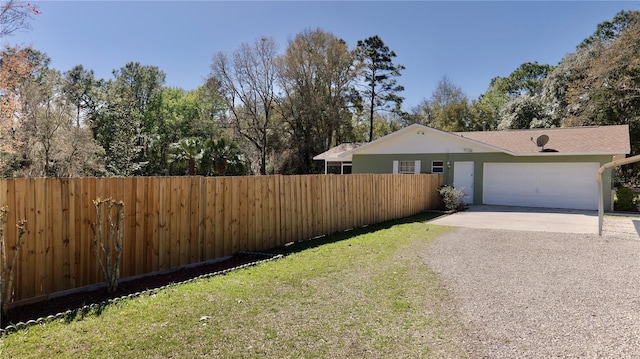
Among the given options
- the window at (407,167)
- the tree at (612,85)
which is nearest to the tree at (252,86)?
the window at (407,167)

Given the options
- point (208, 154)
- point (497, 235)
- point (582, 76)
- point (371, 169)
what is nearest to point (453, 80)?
point (582, 76)

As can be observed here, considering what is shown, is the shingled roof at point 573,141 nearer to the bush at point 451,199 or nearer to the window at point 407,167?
the bush at point 451,199

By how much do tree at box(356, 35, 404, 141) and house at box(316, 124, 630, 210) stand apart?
1417 cm

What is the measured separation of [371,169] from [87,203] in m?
18.3

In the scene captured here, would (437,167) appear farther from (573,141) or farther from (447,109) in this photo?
(447,109)

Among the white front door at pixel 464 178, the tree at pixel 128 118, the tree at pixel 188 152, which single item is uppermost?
the tree at pixel 128 118

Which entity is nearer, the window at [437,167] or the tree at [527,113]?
the window at [437,167]

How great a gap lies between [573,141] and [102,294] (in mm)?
19795

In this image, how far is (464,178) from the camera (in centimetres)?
1892

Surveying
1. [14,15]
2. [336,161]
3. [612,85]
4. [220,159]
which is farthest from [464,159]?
[14,15]

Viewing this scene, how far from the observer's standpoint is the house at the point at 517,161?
1630 centimetres

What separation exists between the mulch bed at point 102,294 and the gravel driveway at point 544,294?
3.73 metres

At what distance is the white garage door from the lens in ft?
53.6

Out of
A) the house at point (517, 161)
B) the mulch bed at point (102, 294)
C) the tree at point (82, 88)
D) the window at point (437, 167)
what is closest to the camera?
the mulch bed at point (102, 294)
